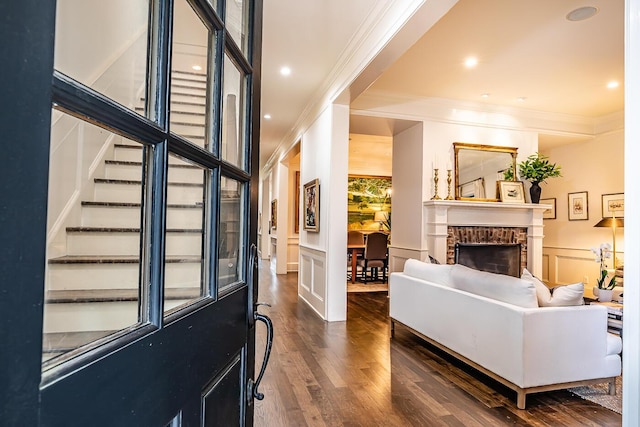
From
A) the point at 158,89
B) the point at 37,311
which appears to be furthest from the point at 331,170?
the point at 37,311

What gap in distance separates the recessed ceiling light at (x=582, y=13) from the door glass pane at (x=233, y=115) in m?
3.50

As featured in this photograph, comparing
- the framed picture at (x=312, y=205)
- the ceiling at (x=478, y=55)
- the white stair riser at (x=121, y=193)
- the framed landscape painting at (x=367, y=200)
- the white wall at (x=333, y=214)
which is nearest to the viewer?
the white stair riser at (x=121, y=193)

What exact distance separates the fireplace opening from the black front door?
17.0ft

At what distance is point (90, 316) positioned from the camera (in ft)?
1.62

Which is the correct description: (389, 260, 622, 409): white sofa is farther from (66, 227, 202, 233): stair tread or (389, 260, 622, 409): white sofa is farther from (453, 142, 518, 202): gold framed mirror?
(453, 142, 518, 202): gold framed mirror

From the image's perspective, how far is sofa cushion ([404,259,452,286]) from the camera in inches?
127

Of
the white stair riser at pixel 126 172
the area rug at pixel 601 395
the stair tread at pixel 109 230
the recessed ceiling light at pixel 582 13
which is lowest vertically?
the area rug at pixel 601 395

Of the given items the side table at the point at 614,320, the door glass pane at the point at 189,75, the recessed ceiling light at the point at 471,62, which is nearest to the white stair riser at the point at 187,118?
the door glass pane at the point at 189,75

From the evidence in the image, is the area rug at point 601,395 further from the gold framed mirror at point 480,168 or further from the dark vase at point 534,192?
the dark vase at point 534,192

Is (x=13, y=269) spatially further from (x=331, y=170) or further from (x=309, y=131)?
(x=309, y=131)

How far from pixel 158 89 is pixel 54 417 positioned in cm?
46

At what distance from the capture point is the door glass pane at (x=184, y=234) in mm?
670

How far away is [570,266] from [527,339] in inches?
208

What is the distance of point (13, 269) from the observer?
32cm
